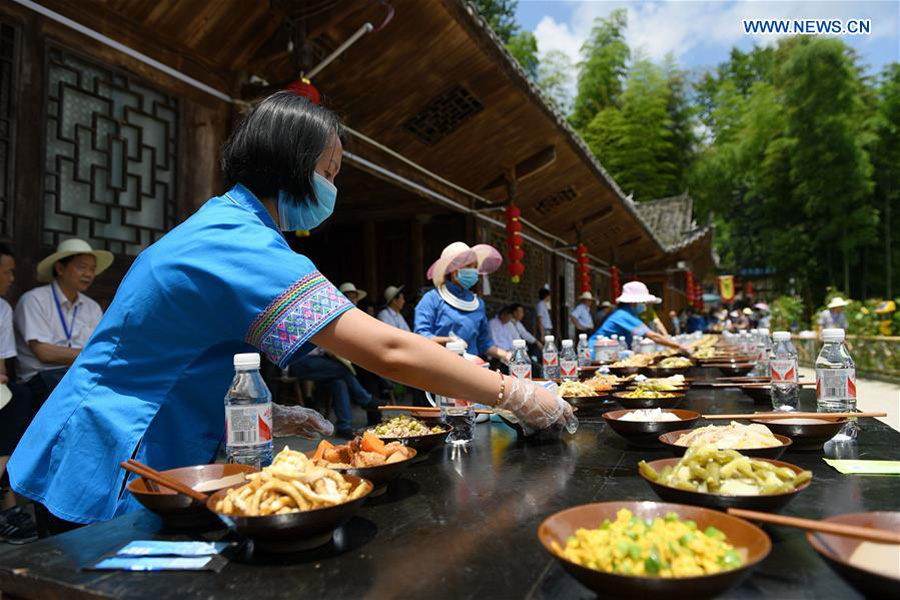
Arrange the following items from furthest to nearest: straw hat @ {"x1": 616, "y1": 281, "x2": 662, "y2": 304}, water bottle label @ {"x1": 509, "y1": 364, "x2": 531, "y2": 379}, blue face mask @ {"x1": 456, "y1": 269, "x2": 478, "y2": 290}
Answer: straw hat @ {"x1": 616, "y1": 281, "x2": 662, "y2": 304}, blue face mask @ {"x1": 456, "y1": 269, "x2": 478, "y2": 290}, water bottle label @ {"x1": 509, "y1": 364, "x2": 531, "y2": 379}

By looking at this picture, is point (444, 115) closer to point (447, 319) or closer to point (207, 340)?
point (447, 319)

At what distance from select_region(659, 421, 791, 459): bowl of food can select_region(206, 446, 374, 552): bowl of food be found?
35.2 inches

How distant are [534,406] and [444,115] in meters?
5.75

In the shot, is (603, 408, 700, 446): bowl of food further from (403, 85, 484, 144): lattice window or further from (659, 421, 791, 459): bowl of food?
(403, 85, 484, 144): lattice window

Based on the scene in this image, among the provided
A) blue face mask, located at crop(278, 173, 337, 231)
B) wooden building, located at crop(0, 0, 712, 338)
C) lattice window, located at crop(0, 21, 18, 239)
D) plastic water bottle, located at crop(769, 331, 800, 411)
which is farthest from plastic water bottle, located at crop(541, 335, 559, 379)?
lattice window, located at crop(0, 21, 18, 239)

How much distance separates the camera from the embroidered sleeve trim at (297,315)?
1.48 metres

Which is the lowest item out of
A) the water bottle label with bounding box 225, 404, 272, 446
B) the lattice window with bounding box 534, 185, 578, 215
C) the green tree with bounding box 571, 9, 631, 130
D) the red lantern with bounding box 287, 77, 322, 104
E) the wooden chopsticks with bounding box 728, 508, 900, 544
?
the wooden chopsticks with bounding box 728, 508, 900, 544

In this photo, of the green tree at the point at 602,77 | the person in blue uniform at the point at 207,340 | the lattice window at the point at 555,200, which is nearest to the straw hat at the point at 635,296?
the lattice window at the point at 555,200

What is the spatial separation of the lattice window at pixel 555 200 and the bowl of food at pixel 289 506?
10250mm

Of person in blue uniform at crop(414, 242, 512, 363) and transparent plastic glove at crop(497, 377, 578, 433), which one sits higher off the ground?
person in blue uniform at crop(414, 242, 512, 363)

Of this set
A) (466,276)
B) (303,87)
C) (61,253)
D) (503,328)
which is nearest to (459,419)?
(61,253)

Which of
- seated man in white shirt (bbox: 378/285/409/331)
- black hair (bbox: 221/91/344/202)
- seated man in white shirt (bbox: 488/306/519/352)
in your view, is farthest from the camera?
seated man in white shirt (bbox: 488/306/519/352)

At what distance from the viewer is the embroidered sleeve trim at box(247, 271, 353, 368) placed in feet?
4.85

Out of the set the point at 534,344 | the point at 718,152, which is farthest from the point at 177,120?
the point at 718,152
